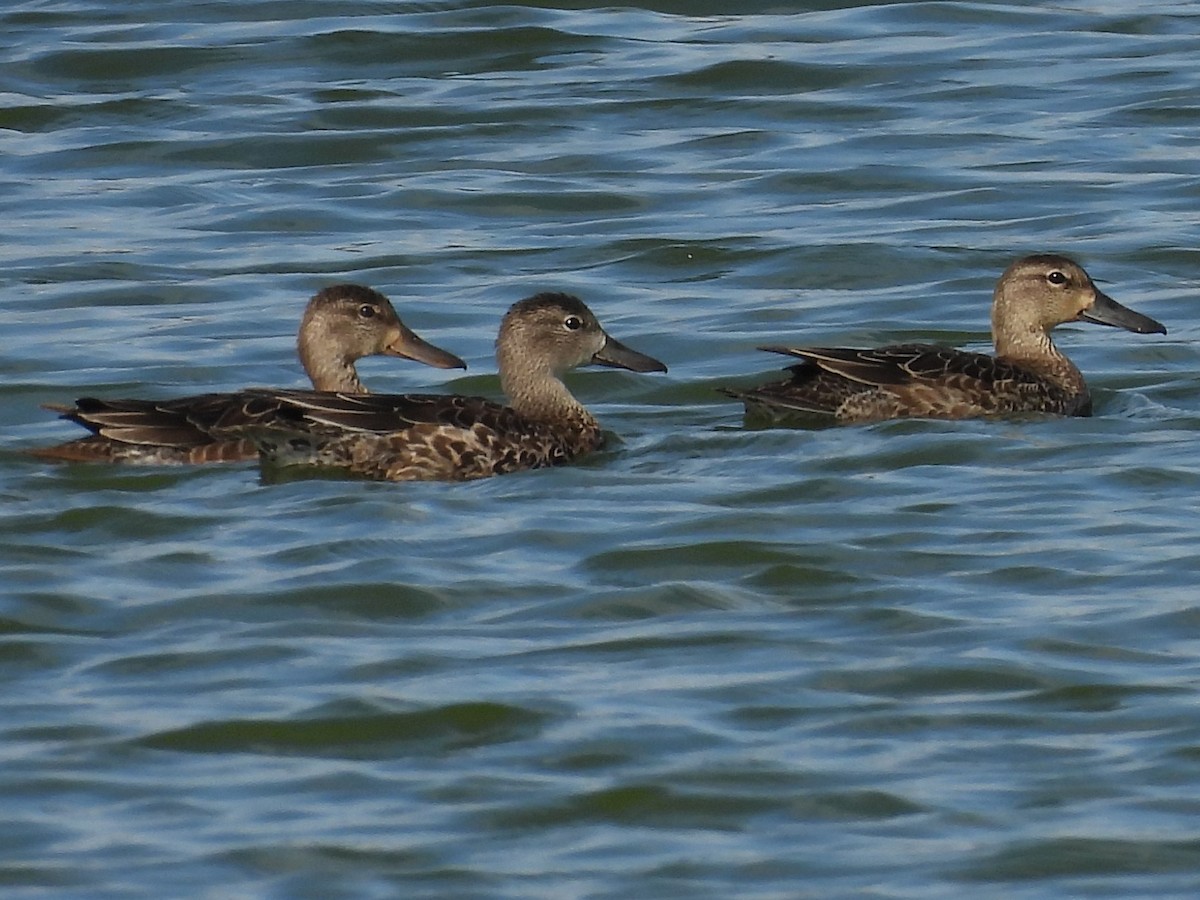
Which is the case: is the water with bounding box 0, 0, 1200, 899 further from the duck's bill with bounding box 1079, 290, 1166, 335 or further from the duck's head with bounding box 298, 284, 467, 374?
the duck's head with bounding box 298, 284, 467, 374

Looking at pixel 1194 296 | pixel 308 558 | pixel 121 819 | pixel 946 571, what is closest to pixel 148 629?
pixel 308 558

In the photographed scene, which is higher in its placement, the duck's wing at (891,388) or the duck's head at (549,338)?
the duck's head at (549,338)

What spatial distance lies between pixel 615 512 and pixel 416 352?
6.22 ft

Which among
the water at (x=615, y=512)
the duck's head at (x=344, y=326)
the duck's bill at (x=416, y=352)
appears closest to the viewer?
the water at (x=615, y=512)

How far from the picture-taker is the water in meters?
7.88

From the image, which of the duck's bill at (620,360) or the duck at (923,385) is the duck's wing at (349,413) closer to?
the duck's bill at (620,360)

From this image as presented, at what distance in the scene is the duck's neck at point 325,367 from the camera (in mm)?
12445

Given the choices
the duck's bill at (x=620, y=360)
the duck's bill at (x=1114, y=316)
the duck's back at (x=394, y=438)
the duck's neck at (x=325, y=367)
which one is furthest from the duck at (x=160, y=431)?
the duck's bill at (x=1114, y=316)

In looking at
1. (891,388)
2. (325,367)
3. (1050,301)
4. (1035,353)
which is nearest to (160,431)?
(325,367)

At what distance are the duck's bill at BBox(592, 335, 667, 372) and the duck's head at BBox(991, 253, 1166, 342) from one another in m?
1.68

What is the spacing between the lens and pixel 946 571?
1009 centimetres

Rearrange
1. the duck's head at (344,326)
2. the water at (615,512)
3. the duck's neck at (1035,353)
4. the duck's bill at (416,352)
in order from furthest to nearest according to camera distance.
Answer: the duck's neck at (1035,353) → the duck's bill at (416,352) → the duck's head at (344,326) → the water at (615,512)

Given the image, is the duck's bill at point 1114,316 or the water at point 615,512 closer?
the water at point 615,512

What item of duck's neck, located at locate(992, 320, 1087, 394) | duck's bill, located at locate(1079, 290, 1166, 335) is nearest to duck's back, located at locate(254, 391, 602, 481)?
duck's neck, located at locate(992, 320, 1087, 394)
